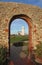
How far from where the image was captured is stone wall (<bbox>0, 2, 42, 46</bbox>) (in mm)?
10055

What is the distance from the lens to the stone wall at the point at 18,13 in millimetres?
10055

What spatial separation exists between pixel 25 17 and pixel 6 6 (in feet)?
4.32

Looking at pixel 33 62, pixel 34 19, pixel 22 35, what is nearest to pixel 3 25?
pixel 34 19

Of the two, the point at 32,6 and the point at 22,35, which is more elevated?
the point at 32,6

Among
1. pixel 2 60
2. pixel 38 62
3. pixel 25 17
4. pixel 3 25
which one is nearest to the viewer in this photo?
pixel 2 60

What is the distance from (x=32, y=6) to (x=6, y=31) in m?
2.09

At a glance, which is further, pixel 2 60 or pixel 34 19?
pixel 34 19

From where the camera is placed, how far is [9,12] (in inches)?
400

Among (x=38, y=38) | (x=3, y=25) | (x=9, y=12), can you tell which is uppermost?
(x=9, y=12)

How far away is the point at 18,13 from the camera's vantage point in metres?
10.3

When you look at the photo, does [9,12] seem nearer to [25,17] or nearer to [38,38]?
[25,17]

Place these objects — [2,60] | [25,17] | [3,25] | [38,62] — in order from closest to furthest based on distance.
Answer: [2,60] → [38,62] → [3,25] → [25,17]

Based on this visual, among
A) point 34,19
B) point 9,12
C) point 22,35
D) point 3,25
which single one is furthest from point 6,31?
point 22,35

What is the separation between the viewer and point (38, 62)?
941 cm
